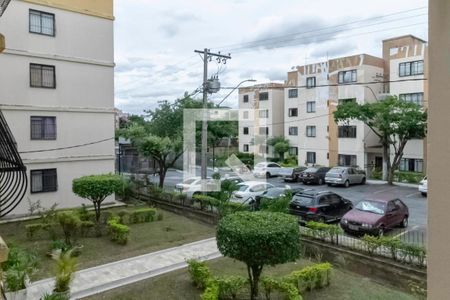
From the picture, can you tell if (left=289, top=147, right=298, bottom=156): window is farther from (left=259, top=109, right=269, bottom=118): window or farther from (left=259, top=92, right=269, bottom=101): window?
(left=259, top=92, right=269, bottom=101): window

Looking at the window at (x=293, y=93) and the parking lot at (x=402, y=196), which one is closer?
the parking lot at (x=402, y=196)

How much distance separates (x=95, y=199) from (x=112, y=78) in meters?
6.71

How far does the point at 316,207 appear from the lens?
13.2 m

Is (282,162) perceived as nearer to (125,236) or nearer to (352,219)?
(352,219)

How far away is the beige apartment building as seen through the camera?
85.3 ft

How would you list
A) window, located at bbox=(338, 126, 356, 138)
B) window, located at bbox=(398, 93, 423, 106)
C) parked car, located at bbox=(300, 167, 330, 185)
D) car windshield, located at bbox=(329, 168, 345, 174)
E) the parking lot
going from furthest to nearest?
window, located at bbox=(338, 126, 356, 138), window, located at bbox=(398, 93, 423, 106), parked car, located at bbox=(300, 167, 330, 185), car windshield, located at bbox=(329, 168, 345, 174), the parking lot

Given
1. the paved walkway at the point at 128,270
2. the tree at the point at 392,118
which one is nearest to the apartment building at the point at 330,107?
the tree at the point at 392,118

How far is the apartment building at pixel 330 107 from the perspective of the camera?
93.0 ft

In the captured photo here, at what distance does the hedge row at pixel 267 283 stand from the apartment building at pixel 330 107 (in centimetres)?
1952

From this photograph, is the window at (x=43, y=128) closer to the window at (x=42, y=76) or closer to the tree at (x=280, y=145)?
the window at (x=42, y=76)

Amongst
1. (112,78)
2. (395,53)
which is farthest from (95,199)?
(395,53)

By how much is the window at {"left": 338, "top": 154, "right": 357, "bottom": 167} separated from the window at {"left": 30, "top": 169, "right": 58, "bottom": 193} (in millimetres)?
21669

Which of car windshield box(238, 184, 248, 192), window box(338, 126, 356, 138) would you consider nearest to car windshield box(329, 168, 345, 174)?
window box(338, 126, 356, 138)

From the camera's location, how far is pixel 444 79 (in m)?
1.39
